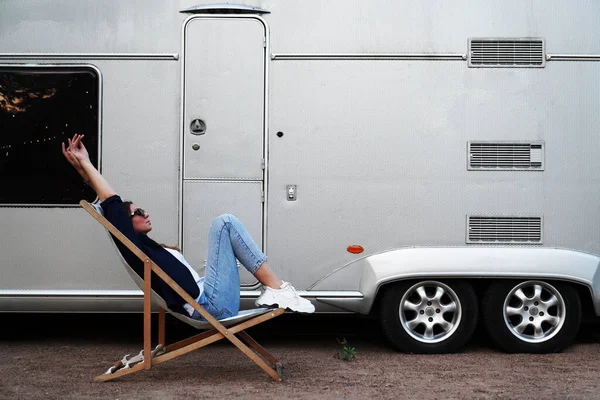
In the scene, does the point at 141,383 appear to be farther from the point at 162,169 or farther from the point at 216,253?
the point at 162,169

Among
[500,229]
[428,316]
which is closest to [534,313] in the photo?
[500,229]

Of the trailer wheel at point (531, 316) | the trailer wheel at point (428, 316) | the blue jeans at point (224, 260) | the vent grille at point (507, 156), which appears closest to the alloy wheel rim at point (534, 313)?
the trailer wheel at point (531, 316)

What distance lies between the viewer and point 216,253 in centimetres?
498

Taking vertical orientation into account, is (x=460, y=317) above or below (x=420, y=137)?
below

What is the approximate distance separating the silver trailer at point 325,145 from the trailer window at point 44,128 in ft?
0.04

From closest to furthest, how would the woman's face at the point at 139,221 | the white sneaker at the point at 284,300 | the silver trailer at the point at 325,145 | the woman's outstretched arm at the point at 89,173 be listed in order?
the woman's outstretched arm at the point at 89,173 → the white sneaker at the point at 284,300 → the woman's face at the point at 139,221 → the silver trailer at the point at 325,145

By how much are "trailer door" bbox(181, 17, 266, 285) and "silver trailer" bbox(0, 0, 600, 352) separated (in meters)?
0.01

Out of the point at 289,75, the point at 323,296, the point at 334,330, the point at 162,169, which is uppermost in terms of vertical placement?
the point at 289,75

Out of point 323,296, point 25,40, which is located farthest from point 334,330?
point 25,40

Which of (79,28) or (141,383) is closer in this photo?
(141,383)

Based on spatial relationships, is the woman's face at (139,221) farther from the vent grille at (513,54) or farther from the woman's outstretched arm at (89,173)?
the vent grille at (513,54)

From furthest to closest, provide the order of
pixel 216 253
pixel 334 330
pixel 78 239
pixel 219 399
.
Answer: pixel 334 330
pixel 78 239
pixel 216 253
pixel 219 399

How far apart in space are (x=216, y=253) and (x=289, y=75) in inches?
69.2

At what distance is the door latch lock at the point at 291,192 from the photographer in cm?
601
